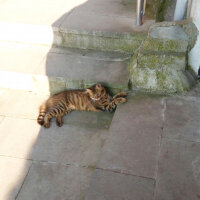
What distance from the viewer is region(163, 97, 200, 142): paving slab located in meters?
2.89

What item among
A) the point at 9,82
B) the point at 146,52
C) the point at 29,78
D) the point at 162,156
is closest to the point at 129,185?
the point at 162,156

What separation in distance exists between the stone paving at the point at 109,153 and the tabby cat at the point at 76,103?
9cm

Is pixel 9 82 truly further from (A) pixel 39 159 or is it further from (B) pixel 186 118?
(B) pixel 186 118

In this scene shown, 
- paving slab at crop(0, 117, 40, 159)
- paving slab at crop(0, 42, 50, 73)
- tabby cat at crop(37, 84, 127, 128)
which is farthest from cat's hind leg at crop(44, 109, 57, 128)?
paving slab at crop(0, 42, 50, 73)

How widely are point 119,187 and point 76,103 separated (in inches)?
58.2

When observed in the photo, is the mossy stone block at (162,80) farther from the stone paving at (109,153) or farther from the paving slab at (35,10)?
the paving slab at (35,10)

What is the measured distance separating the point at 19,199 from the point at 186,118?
194cm

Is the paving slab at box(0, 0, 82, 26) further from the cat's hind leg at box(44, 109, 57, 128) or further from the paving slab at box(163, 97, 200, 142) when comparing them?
the paving slab at box(163, 97, 200, 142)

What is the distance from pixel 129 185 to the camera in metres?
2.51

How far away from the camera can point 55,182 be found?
295 centimetres

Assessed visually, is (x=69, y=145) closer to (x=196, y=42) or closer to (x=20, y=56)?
(x=20, y=56)

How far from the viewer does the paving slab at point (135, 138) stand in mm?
2669

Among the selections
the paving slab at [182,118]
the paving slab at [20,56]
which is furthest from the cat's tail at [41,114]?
the paving slab at [182,118]

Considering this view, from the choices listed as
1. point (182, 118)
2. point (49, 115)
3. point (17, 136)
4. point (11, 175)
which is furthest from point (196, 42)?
point (11, 175)
